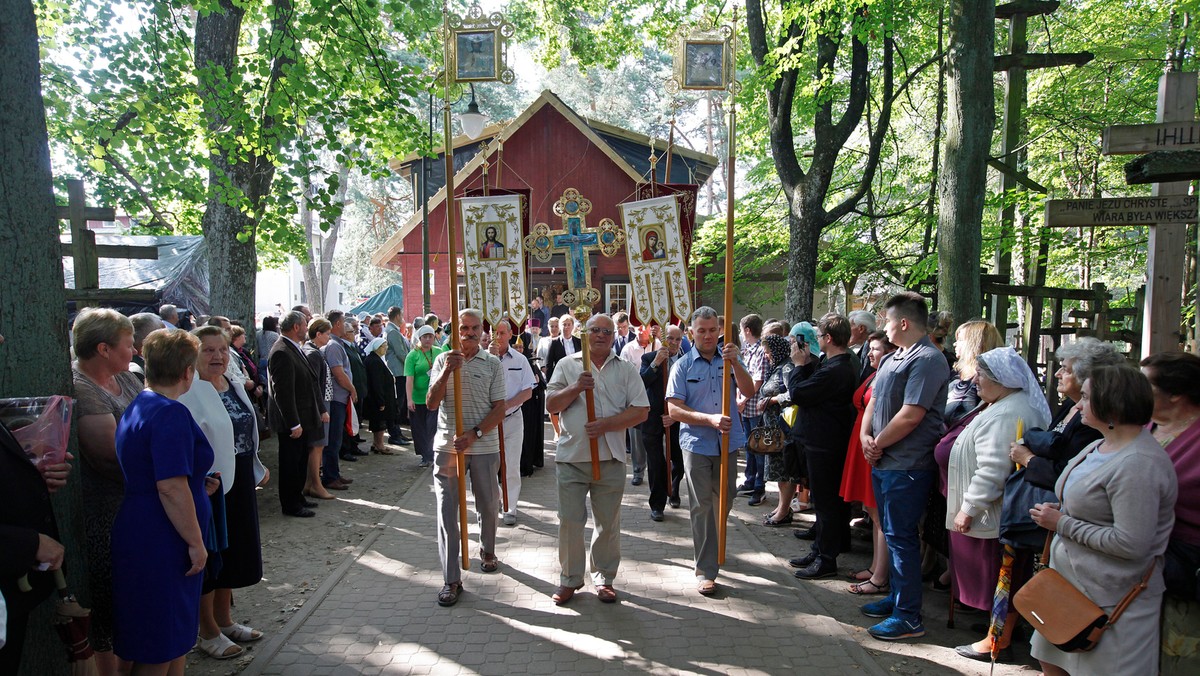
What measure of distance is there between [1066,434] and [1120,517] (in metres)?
0.82

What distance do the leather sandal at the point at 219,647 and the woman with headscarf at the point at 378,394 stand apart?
22.5 feet

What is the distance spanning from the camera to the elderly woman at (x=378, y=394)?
11.3 metres

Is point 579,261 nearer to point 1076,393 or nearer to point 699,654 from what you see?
point 699,654

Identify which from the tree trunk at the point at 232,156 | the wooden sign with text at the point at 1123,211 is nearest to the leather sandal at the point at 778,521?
the wooden sign with text at the point at 1123,211

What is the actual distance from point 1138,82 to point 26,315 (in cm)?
1736

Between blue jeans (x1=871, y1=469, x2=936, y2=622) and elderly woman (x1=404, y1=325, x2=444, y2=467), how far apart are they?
20.7 feet

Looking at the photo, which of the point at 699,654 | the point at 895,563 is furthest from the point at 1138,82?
the point at 699,654

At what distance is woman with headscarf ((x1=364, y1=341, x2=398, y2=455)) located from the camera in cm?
1128

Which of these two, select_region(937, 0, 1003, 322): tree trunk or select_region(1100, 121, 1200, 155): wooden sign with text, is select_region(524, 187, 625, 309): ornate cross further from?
select_region(1100, 121, 1200, 155): wooden sign with text

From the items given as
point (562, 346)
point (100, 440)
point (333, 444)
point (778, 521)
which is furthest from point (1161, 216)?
point (333, 444)

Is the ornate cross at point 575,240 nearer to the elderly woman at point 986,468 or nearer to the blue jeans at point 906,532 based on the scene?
the blue jeans at point 906,532

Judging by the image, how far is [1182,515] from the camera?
3188mm

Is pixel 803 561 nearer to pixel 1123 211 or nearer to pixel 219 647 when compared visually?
pixel 1123 211

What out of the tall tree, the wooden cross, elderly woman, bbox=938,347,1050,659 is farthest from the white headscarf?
the wooden cross
